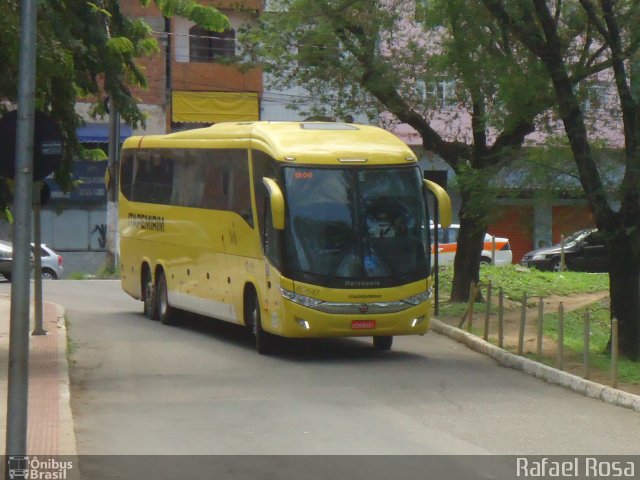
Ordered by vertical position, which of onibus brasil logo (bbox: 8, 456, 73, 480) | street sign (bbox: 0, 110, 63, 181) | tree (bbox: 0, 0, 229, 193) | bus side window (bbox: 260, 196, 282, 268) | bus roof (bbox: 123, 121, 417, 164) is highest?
tree (bbox: 0, 0, 229, 193)

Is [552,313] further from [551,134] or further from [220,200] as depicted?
[220,200]

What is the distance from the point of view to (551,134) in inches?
746

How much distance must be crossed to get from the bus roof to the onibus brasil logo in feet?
28.0

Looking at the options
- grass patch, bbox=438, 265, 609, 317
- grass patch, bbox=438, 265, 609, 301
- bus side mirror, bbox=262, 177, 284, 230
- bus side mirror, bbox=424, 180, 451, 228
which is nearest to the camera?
bus side mirror, bbox=262, 177, 284, 230

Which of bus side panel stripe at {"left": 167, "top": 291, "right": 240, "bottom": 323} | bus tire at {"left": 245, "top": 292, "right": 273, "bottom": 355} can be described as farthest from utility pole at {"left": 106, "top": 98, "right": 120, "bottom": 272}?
bus tire at {"left": 245, "top": 292, "right": 273, "bottom": 355}

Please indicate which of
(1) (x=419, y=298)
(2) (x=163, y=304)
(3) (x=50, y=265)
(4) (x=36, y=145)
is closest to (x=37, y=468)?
(4) (x=36, y=145)

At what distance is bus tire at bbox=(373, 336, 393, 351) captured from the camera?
18.5 meters

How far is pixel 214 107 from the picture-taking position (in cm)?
4053

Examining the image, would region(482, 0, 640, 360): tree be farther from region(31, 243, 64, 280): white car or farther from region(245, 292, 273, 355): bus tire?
region(31, 243, 64, 280): white car

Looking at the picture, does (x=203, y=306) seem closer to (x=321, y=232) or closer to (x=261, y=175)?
(x=261, y=175)

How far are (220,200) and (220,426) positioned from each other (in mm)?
7774

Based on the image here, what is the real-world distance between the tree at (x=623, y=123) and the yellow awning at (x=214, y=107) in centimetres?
2387

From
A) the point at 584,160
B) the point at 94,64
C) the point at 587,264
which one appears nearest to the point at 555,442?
the point at 584,160

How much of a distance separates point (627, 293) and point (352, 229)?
418 cm
